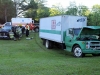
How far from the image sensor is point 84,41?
13.5 metres

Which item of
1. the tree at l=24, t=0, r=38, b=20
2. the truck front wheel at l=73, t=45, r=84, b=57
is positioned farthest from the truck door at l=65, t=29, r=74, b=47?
the tree at l=24, t=0, r=38, b=20

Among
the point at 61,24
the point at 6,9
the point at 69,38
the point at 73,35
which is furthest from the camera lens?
the point at 6,9

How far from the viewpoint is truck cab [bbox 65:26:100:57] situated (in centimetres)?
1345

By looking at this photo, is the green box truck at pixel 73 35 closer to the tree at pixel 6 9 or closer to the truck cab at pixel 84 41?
the truck cab at pixel 84 41

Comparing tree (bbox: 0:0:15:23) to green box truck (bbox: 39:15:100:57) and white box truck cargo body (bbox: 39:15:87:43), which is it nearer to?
green box truck (bbox: 39:15:100:57)

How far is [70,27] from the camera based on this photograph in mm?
16281

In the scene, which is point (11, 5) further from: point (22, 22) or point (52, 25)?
point (52, 25)

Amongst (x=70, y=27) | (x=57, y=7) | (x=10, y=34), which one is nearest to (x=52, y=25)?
(x=70, y=27)

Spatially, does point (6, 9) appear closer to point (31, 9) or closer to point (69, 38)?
point (31, 9)

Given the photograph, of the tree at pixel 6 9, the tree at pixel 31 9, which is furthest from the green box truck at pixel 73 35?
the tree at pixel 31 9

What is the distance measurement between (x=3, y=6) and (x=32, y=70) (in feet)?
216

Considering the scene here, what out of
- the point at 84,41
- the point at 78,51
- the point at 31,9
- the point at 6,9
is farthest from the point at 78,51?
the point at 31,9

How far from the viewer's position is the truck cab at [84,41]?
13445mm

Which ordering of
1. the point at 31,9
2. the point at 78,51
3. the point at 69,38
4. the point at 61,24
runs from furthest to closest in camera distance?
the point at 31,9 → the point at 61,24 → the point at 69,38 → the point at 78,51
